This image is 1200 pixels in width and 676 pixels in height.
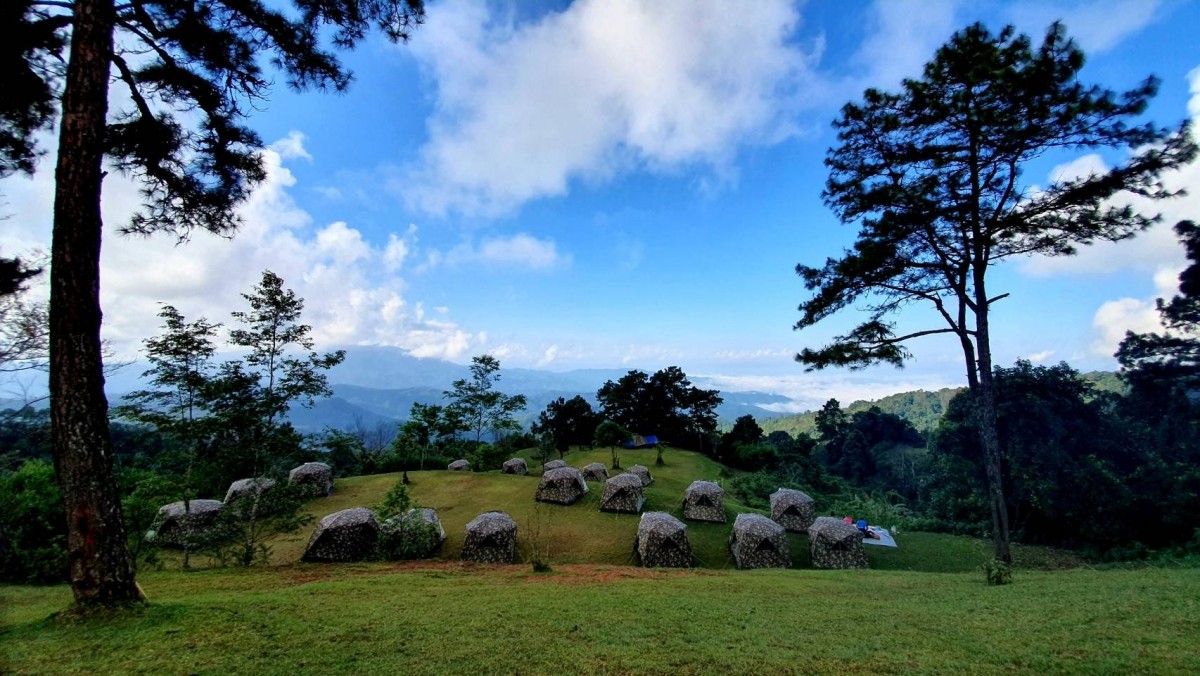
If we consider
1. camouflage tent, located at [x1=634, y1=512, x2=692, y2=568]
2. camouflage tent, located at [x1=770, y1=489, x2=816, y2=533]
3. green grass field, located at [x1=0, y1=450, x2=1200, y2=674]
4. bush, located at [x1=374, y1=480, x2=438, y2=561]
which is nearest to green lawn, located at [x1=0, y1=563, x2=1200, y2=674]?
green grass field, located at [x1=0, y1=450, x2=1200, y2=674]

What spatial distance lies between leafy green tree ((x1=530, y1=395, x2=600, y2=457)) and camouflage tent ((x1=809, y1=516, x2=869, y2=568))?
34.9m

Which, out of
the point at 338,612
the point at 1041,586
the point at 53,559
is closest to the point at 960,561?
the point at 1041,586

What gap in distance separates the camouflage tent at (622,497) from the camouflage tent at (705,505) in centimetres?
252

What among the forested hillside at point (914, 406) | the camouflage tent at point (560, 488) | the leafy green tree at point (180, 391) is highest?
the leafy green tree at point (180, 391)

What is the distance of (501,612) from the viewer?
19.8ft

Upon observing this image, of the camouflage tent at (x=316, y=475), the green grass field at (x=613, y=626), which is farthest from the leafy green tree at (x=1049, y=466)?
the camouflage tent at (x=316, y=475)

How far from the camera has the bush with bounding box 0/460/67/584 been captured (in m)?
10.7

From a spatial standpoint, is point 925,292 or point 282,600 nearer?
point 282,600

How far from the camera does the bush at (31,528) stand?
35.2ft

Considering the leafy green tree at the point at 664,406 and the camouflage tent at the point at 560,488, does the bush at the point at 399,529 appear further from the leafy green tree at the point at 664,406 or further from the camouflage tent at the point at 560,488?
the leafy green tree at the point at 664,406

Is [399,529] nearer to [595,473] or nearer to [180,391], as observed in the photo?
[180,391]

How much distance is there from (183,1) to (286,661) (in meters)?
7.87

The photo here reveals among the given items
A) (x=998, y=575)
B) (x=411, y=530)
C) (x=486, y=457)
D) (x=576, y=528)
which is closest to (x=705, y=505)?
(x=576, y=528)

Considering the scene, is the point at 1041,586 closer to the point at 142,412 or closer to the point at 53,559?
the point at 142,412
